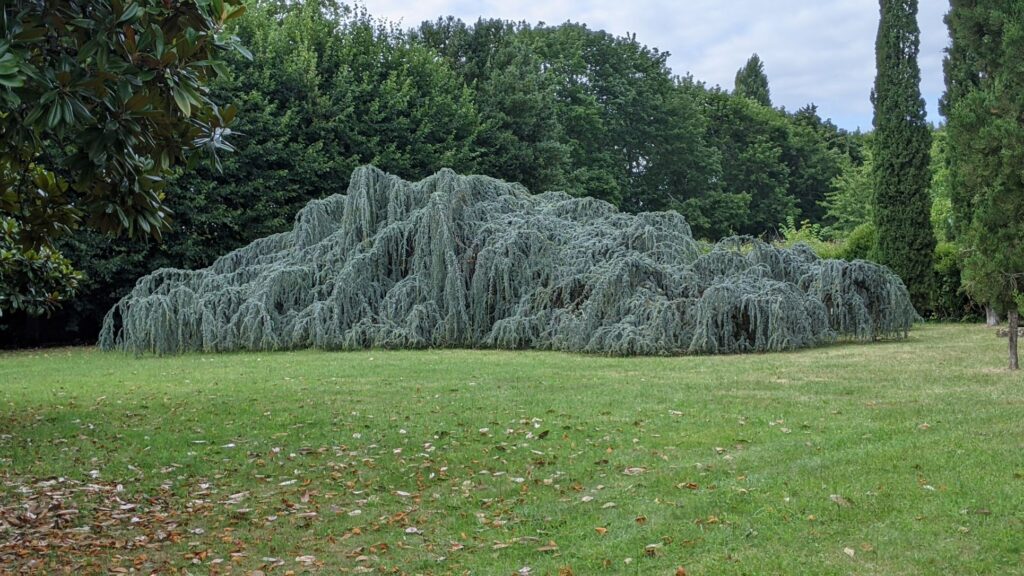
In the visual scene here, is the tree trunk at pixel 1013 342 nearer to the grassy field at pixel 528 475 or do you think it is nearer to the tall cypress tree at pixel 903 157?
the grassy field at pixel 528 475

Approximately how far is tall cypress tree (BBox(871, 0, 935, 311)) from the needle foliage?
4799mm

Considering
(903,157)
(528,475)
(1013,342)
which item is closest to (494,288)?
(1013,342)

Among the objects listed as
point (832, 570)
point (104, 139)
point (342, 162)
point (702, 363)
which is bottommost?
point (832, 570)

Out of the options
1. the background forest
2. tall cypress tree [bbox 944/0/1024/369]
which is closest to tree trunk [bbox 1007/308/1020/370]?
tall cypress tree [bbox 944/0/1024/369]

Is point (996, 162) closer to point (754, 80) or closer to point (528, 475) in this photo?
point (528, 475)

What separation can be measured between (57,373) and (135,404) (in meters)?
3.83

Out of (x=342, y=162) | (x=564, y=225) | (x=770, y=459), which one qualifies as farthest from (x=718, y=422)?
(x=342, y=162)

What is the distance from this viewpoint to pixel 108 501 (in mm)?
5121

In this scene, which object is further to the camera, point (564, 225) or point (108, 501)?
point (564, 225)

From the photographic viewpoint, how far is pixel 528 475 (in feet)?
18.1

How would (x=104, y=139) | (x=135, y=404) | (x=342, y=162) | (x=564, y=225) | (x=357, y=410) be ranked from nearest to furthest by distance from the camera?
1. (x=104, y=139)
2. (x=357, y=410)
3. (x=135, y=404)
4. (x=564, y=225)
5. (x=342, y=162)

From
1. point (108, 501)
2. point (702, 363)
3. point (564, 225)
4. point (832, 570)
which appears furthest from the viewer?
point (564, 225)

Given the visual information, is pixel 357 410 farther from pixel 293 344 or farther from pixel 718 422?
pixel 293 344

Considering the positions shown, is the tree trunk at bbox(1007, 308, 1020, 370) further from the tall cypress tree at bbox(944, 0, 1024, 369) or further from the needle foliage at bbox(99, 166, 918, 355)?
the needle foliage at bbox(99, 166, 918, 355)
